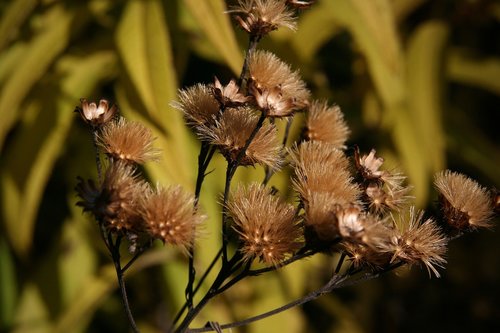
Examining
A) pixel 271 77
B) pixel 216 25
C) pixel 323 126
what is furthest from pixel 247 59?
pixel 216 25

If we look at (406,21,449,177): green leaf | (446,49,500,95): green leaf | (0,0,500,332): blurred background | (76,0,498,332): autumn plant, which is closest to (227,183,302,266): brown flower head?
(76,0,498,332): autumn plant

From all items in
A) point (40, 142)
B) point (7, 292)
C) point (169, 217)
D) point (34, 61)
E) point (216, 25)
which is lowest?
point (7, 292)

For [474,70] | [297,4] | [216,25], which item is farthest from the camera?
[474,70]

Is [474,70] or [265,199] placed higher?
[265,199]

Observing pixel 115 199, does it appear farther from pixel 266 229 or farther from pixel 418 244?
pixel 418 244

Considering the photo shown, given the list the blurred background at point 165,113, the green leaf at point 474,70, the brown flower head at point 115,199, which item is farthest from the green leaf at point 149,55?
the green leaf at point 474,70

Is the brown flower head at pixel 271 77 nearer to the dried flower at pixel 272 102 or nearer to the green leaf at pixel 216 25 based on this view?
the dried flower at pixel 272 102

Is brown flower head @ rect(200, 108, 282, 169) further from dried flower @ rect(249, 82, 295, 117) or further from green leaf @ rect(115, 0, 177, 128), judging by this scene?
green leaf @ rect(115, 0, 177, 128)
